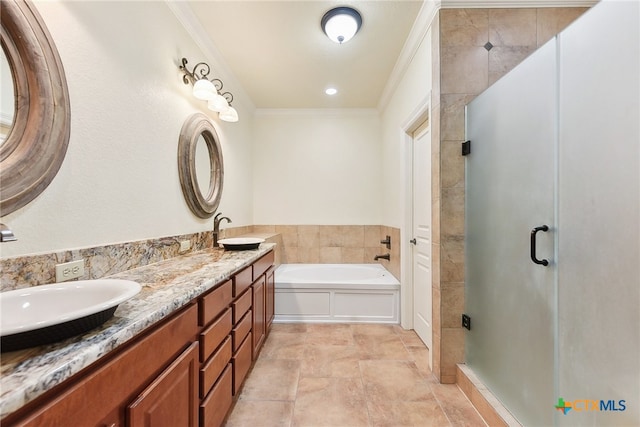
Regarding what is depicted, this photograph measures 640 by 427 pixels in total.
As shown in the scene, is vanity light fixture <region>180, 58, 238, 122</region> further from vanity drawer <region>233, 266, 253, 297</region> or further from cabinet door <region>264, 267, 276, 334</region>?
cabinet door <region>264, 267, 276, 334</region>

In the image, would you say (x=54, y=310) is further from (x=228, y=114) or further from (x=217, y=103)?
(x=228, y=114)

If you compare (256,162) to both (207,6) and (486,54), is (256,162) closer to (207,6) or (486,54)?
(207,6)

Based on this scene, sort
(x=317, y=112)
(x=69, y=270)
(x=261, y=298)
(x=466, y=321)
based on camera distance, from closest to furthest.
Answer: (x=69, y=270) < (x=466, y=321) < (x=261, y=298) < (x=317, y=112)

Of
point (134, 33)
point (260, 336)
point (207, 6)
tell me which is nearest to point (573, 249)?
point (260, 336)

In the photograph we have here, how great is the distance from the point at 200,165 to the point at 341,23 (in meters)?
1.57

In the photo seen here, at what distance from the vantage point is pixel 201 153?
2.28 m

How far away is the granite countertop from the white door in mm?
1834

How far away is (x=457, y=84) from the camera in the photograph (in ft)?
5.83

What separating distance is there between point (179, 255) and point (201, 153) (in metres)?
0.93

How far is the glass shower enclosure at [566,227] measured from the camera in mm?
887

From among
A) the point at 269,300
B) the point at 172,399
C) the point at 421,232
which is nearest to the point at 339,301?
the point at 269,300

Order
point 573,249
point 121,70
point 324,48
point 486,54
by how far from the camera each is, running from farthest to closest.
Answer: point 324,48
point 486,54
point 121,70
point 573,249

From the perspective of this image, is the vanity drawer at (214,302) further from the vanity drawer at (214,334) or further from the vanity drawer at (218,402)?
the vanity drawer at (218,402)

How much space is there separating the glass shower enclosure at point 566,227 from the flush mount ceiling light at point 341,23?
108 centimetres
